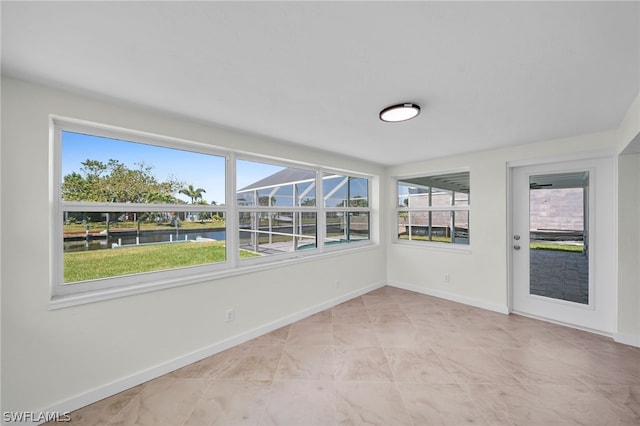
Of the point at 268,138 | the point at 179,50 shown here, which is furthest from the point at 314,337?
the point at 179,50

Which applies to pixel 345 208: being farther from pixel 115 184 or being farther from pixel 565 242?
pixel 115 184

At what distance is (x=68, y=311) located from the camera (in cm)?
174

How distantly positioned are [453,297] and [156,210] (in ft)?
13.8

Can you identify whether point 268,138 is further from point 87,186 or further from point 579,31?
point 579,31

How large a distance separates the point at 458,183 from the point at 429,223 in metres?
0.81

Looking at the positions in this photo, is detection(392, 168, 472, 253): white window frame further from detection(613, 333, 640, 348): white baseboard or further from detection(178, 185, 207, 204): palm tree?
detection(178, 185, 207, 204): palm tree

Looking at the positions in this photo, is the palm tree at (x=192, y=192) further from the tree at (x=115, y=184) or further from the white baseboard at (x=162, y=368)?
the white baseboard at (x=162, y=368)

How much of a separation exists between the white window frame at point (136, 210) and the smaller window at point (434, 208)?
242 cm

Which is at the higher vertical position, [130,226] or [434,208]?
[434,208]

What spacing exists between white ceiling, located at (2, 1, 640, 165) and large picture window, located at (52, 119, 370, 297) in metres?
0.49

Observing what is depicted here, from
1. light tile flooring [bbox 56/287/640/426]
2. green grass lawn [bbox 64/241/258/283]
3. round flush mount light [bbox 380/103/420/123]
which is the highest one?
round flush mount light [bbox 380/103/420/123]

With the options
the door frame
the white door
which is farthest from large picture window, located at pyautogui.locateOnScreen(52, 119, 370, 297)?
the white door

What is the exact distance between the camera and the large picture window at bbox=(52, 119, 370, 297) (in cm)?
190

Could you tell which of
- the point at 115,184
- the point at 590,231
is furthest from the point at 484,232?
the point at 115,184
